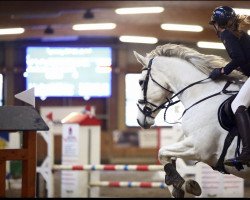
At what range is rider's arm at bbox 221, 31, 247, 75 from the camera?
430 centimetres

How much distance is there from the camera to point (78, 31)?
54.0 feet

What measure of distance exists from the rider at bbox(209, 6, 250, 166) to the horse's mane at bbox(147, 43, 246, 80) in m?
0.12

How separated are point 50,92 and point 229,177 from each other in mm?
9228

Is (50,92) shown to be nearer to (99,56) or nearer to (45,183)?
(99,56)

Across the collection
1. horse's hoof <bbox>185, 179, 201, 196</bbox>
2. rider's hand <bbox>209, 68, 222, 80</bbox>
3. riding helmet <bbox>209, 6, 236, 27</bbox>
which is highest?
riding helmet <bbox>209, 6, 236, 27</bbox>

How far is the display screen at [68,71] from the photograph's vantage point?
55.2ft

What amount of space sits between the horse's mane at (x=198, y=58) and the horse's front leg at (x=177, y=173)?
2.14ft

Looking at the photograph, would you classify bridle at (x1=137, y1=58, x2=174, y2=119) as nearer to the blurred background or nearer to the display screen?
the blurred background

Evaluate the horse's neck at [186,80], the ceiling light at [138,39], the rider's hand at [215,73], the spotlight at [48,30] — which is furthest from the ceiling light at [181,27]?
the rider's hand at [215,73]

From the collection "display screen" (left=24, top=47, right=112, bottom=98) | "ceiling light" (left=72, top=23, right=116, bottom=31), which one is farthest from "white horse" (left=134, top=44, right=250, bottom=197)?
"display screen" (left=24, top=47, right=112, bottom=98)

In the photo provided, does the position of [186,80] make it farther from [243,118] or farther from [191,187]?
[191,187]

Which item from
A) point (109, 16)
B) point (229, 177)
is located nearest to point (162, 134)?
point (229, 177)

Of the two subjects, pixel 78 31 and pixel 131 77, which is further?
pixel 131 77

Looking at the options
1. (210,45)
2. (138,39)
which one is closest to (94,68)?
(138,39)
